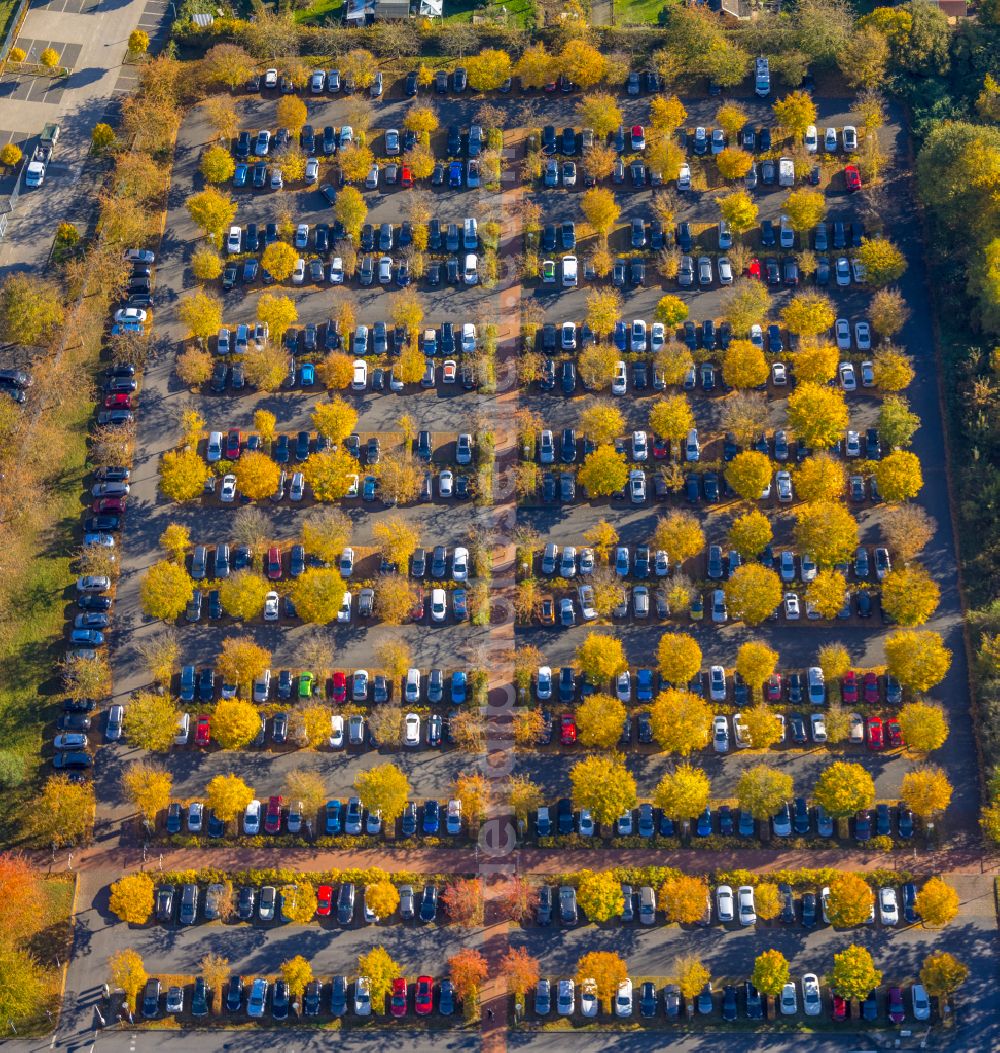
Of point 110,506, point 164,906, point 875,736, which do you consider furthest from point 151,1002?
point 875,736

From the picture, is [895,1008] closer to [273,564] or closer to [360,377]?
[273,564]

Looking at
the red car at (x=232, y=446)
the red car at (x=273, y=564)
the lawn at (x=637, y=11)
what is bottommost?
the red car at (x=273, y=564)

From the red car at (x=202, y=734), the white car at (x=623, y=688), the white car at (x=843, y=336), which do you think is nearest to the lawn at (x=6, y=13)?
the red car at (x=202, y=734)

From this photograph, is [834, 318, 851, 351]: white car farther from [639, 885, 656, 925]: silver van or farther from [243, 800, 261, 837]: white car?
[243, 800, 261, 837]: white car

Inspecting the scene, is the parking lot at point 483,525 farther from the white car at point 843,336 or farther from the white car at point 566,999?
the white car at point 566,999

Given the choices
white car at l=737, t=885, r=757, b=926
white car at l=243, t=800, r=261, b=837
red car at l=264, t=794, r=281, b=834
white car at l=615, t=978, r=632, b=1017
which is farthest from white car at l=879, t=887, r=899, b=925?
white car at l=243, t=800, r=261, b=837

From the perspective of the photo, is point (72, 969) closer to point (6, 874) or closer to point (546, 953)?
point (6, 874)
